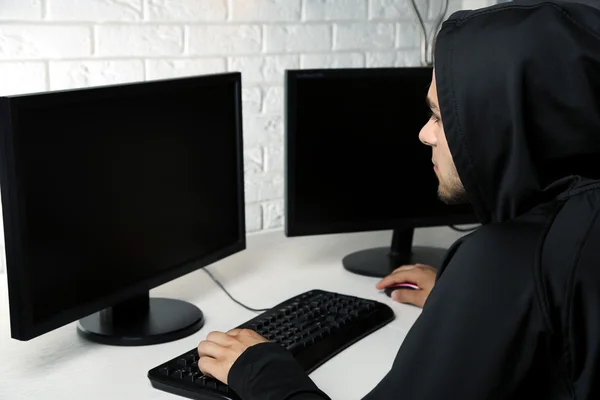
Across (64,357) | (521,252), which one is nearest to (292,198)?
(64,357)

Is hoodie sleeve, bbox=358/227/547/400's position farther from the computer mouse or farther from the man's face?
the computer mouse

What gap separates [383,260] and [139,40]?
0.74 meters

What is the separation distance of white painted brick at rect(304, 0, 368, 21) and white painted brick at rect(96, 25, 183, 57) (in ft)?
1.26

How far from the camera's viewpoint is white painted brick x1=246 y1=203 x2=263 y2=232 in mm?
2299

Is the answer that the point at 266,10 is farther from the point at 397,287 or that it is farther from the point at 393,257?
the point at 397,287

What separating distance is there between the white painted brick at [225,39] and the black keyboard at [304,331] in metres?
0.72

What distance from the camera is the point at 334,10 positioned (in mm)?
2312

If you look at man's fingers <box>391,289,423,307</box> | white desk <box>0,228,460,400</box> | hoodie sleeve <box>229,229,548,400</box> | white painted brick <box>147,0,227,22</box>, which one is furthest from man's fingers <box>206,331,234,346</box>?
white painted brick <box>147,0,227,22</box>

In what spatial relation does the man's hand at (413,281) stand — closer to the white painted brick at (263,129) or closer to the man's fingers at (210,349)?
the man's fingers at (210,349)

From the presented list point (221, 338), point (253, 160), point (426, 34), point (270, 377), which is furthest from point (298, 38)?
point (270, 377)

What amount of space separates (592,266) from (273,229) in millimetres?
1443

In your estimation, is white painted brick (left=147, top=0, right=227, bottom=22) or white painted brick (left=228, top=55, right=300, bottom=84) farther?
white painted brick (left=228, top=55, right=300, bottom=84)

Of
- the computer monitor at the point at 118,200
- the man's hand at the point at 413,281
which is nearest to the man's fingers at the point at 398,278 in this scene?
the man's hand at the point at 413,281

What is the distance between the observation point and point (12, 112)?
1207 millimetres
